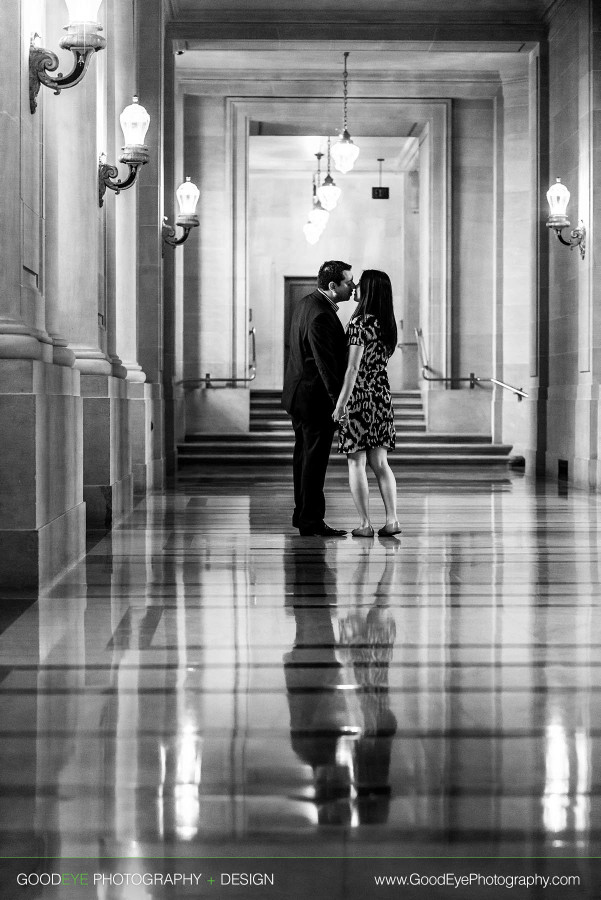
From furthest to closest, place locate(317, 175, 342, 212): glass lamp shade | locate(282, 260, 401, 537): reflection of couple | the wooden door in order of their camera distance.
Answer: the wooden door → locate(317, 175, 342, 212): glass lamp shade → locate(282, 260, 401, 537): reflection of couple

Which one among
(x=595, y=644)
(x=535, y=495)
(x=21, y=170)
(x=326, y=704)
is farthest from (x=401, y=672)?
(x=535, y=495)

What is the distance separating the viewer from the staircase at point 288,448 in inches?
598

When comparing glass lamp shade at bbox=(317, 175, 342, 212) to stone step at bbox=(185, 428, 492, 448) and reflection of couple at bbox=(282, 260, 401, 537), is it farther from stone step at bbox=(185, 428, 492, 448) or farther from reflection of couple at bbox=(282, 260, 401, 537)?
reflection of couple at bbox=(282, 260, 401, 537)

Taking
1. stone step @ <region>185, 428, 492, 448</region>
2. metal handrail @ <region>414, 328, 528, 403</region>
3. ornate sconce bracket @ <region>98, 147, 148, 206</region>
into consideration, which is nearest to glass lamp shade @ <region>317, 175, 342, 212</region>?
metal handrail @ <region>414, 328, 528, 403</region>

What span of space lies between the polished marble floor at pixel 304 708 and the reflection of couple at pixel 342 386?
897mm

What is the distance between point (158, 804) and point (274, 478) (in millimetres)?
11154

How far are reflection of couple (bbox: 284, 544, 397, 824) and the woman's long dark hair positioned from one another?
2.28 m

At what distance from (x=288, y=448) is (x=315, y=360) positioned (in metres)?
8.62

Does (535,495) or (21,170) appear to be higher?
(21,170)

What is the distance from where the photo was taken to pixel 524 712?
3.12m

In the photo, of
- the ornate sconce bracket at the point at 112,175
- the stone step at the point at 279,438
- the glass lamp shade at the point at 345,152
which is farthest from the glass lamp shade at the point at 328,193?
the ornate sconce bracket at the point at 112,175

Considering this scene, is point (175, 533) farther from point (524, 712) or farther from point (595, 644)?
point (524, 712)

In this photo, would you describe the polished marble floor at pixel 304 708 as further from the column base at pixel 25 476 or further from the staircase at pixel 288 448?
the staircase at pixel 288 448

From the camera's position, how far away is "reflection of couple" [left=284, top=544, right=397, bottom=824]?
2463 mm
